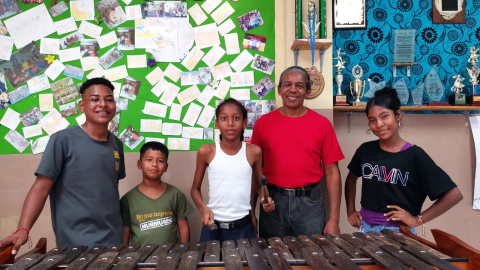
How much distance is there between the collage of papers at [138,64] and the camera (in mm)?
2607

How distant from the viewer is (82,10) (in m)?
2.62

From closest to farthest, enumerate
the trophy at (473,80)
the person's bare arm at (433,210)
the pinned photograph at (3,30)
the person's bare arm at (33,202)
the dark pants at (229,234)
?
the person's bare arm at (33,202) < the person's bare arm at (433,210) < the dark pants at (229,234) < the pinned photograph at (3,30) < the trophy at (473,80)

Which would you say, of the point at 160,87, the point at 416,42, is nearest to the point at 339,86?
the point at 416,42

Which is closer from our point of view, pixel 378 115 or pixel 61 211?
pixel 61 211

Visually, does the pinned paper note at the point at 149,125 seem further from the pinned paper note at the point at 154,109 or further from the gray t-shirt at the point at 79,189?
the gray t-shirt at the point at 79,189

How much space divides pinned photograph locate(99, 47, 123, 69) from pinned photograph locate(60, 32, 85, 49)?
0.89ft

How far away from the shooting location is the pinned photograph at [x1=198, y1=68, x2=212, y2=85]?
2674 millimetres

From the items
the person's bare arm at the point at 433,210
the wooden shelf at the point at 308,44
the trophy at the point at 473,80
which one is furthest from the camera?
the trophy at the point at 473,80

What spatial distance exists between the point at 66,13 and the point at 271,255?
8.62 feet

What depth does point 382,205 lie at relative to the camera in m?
1.81

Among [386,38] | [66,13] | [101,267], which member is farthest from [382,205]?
[66,13]

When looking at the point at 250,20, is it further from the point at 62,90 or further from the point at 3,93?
the point at 3,93

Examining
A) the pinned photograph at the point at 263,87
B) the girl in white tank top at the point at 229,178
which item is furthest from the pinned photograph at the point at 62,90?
the pinned photograph at the point at 263,87

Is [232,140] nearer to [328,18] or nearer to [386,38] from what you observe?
[328,18]
